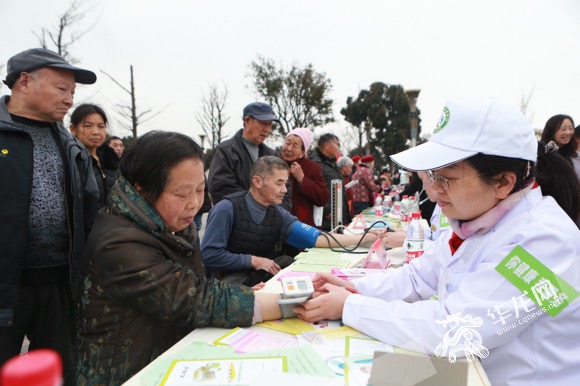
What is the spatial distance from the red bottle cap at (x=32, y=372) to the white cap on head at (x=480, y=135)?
1151 millimetres

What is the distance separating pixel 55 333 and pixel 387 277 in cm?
177

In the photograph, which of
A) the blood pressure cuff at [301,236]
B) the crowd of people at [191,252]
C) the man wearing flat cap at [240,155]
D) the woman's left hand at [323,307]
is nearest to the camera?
the crowd of people at [191,252]

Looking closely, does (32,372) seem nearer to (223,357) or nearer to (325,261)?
(223,357)

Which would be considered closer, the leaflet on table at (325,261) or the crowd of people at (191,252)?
the crowd of people at (191,252)

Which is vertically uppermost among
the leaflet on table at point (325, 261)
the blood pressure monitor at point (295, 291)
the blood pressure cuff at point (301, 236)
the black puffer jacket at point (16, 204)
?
the black puffer jacket at point (16, 204)

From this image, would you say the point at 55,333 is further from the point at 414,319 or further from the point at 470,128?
the point at 470,128

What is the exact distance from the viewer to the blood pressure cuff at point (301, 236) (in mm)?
3016

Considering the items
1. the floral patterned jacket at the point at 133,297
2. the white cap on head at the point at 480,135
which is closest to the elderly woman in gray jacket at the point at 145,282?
the floral patterned jacket at the point at 133,297

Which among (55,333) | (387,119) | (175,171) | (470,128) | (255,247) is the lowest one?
(55,333)

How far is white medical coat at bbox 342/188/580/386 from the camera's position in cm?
112

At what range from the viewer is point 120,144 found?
17.9 feet

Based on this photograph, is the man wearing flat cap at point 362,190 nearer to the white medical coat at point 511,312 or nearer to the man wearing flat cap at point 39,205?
the man wearing flat cap at point 39,205

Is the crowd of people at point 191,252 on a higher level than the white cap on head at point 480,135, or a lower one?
lower

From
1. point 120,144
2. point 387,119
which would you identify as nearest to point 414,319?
point 120,144
